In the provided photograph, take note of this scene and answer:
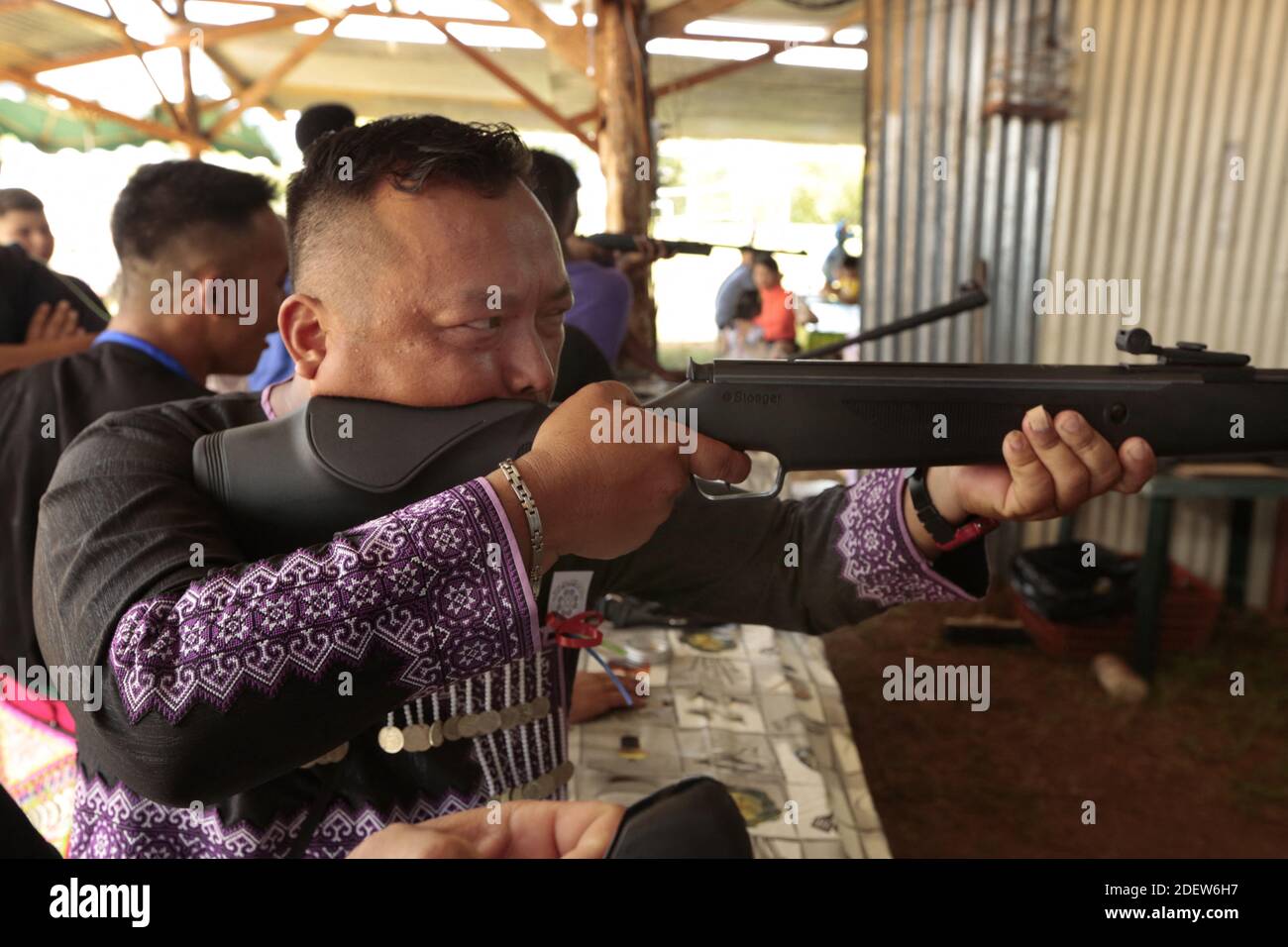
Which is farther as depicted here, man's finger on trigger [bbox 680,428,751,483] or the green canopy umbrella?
the green canopy umbrella

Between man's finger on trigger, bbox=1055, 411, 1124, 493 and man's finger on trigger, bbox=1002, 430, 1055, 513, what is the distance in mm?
35

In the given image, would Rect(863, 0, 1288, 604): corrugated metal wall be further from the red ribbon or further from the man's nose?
the man's nose

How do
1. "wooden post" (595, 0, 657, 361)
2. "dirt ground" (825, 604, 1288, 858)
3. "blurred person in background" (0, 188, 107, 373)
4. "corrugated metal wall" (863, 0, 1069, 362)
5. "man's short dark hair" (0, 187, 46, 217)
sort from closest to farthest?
1. "blurred person in background" (0, 188, 107, 373)
2. "dirt ground" (825, 604, 1288, 858)
3. "man's short dark hair" (0, 187, 46, 217)
4. "corrugated metal wall" (863, 0, 1069, 362)
5. "wooden post" (595, 0, 657, 361)

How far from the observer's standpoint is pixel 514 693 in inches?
37.9

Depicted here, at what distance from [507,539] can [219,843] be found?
18.6 inches

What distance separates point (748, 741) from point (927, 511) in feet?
2.63

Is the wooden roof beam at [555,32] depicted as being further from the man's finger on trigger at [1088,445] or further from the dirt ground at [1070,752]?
the man's finger on trigger at [1088,445]

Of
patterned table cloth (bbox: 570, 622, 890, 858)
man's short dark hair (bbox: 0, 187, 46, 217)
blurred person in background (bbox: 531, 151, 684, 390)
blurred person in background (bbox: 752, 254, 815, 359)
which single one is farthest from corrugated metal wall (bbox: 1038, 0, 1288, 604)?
man's short dark hair (bbox: 0, 187, 46, 217)

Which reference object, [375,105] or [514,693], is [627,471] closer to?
[514,693]

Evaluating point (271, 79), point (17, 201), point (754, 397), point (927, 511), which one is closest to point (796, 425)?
point (754, 397)

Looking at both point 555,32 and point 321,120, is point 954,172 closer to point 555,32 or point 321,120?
point 555,32

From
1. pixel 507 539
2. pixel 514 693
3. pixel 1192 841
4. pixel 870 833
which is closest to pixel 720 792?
pixel 507 539

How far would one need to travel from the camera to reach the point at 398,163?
2.48 ft

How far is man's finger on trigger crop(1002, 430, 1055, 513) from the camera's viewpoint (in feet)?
2.94
